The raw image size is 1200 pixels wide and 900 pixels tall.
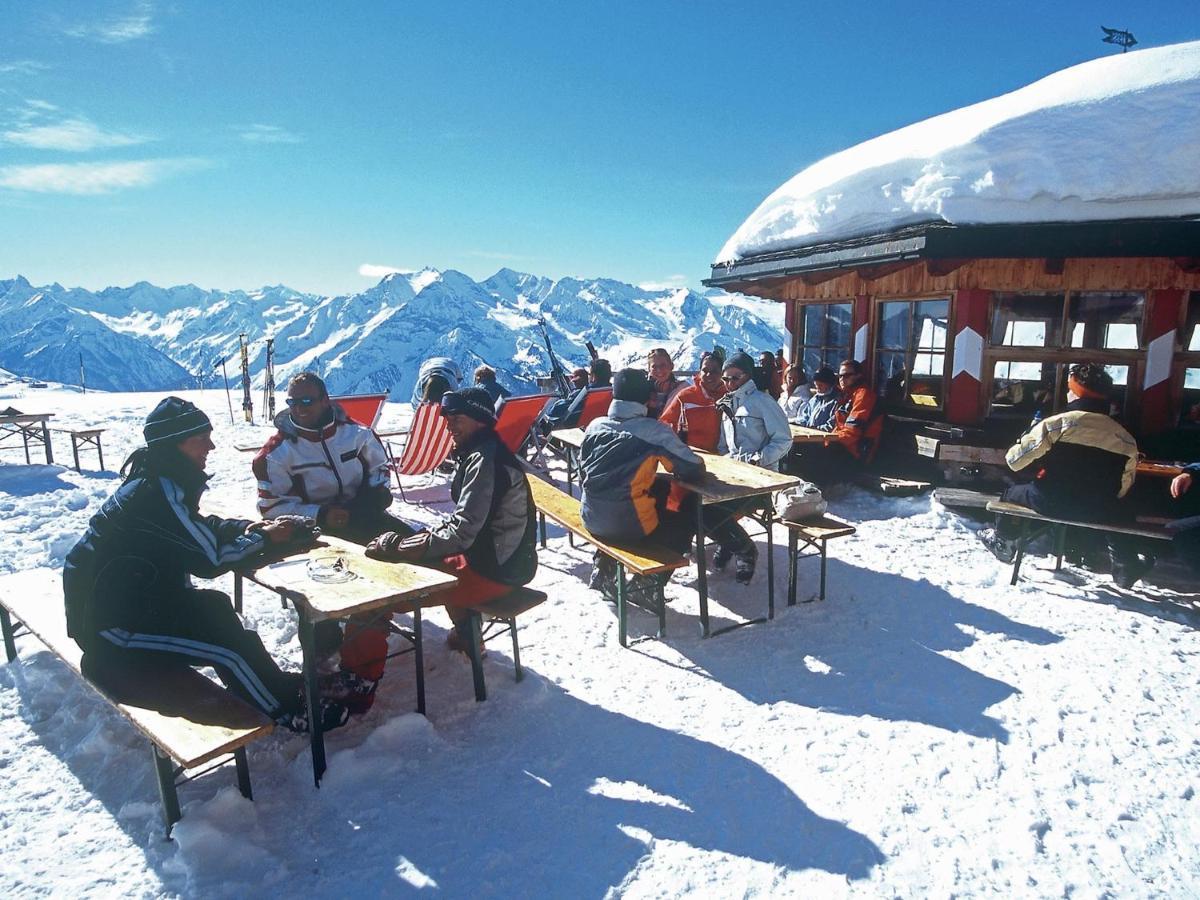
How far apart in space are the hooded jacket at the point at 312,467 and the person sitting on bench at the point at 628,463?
1.57m

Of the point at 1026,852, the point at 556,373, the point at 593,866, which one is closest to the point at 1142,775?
the point at 1026,852

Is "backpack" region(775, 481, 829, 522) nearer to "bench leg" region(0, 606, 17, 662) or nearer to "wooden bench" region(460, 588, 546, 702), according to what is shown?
"wooden bench" region(460, 588, 546, 702)

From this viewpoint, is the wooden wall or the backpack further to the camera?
the wooden wall

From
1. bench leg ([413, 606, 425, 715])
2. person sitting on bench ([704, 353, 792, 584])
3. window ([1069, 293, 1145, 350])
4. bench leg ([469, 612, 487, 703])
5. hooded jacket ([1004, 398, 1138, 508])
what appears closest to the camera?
bench leg ([413, 606, 425, 715])

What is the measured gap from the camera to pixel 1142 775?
302 cm

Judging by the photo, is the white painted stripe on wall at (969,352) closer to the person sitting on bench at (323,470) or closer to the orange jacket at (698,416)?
the orange jacket at (698,416)

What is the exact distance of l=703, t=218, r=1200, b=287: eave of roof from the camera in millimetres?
6039

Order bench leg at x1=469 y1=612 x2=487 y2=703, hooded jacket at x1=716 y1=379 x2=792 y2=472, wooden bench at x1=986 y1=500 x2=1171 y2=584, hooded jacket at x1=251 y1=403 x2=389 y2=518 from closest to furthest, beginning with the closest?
bench leg at x1=469 y1=612 x2=487 y2=703 < hooded jacket at x1=251 y1=403 x2=389 y2=518 < wooden bench at x1=986 y1=500 x2=1171 y2=584 < hooded jacket at x1=716 y1=379 x2=792 y2=472

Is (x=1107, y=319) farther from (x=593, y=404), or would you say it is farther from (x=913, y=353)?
(x=593, y=404)

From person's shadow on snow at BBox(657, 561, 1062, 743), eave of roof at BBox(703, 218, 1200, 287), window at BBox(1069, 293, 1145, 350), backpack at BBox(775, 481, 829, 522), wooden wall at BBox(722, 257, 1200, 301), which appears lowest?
person's shadow on snow at BBox(657, 561, 1062, 743)

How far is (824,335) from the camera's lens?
985 cm

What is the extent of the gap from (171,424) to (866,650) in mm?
4082

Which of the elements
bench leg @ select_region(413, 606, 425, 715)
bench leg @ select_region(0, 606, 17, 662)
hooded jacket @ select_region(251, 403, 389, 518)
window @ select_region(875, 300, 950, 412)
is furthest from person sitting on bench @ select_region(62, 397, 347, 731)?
window @ select_region(875, 300, 950, 412)

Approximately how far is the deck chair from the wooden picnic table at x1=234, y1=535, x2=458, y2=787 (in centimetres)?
450
